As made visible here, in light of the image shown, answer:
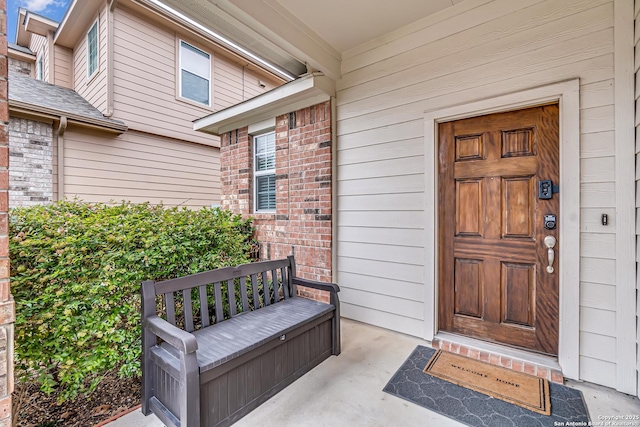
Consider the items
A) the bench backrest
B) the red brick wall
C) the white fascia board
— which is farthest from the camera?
the red brick wall

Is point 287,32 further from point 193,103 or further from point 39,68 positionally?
point 39,68

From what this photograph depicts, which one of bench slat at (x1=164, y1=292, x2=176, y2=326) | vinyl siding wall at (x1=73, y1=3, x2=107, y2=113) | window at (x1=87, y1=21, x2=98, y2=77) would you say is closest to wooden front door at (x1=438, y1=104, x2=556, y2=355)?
bench slat at (x1=164, y1=292, x2=176, y2=326)

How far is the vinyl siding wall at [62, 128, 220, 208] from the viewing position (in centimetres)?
472

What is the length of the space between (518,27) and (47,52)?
828 centimetres

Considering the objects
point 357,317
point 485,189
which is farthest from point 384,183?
point 357,317

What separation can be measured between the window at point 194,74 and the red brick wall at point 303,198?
3386 millimetres

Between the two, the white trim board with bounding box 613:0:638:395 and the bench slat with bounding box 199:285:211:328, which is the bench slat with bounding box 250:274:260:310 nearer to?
the bench slat with bounding box 199:285:211:328

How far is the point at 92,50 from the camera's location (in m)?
5.36

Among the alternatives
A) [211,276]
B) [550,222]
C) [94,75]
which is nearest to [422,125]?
[550,222]

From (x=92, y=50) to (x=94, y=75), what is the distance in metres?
0.61

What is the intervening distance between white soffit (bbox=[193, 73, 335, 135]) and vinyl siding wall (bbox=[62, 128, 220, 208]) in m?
1.69

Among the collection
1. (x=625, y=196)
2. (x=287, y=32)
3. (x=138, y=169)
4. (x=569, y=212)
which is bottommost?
(x=569, y=212)

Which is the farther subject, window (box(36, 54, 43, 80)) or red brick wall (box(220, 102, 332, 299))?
window (box(36, 54, 43, 80))

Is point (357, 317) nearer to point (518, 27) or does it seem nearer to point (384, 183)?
point (384, 183)
